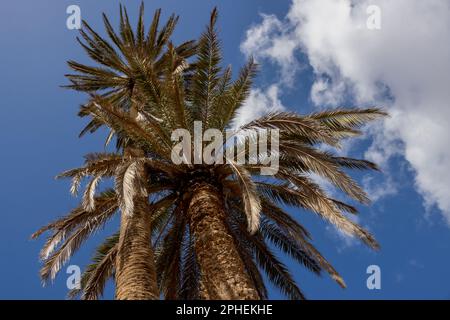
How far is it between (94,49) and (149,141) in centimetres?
606

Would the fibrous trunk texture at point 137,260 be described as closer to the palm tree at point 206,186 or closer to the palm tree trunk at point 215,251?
the palm tree at point 206,186

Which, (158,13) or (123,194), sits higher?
(158,13)

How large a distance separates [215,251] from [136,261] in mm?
1311

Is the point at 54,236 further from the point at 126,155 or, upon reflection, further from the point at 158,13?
the point at 158,13

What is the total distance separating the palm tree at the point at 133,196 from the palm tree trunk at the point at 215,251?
0.86m

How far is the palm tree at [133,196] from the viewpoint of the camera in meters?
7.29

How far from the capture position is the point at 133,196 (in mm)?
7520

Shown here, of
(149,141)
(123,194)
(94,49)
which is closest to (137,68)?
(149,141)

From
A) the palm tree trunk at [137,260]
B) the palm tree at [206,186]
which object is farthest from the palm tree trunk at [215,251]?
the palm tree trunk at [137,260]

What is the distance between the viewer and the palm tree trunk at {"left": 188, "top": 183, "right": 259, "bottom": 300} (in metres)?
7.00

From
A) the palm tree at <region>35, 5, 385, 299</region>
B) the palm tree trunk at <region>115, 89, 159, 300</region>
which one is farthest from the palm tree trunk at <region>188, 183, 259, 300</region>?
the palm tree trunk at <region>115, 89, 159, 300</region>

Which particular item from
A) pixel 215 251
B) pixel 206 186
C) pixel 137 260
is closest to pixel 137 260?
pixel 137 260

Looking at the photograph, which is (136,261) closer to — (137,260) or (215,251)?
(137,260)
